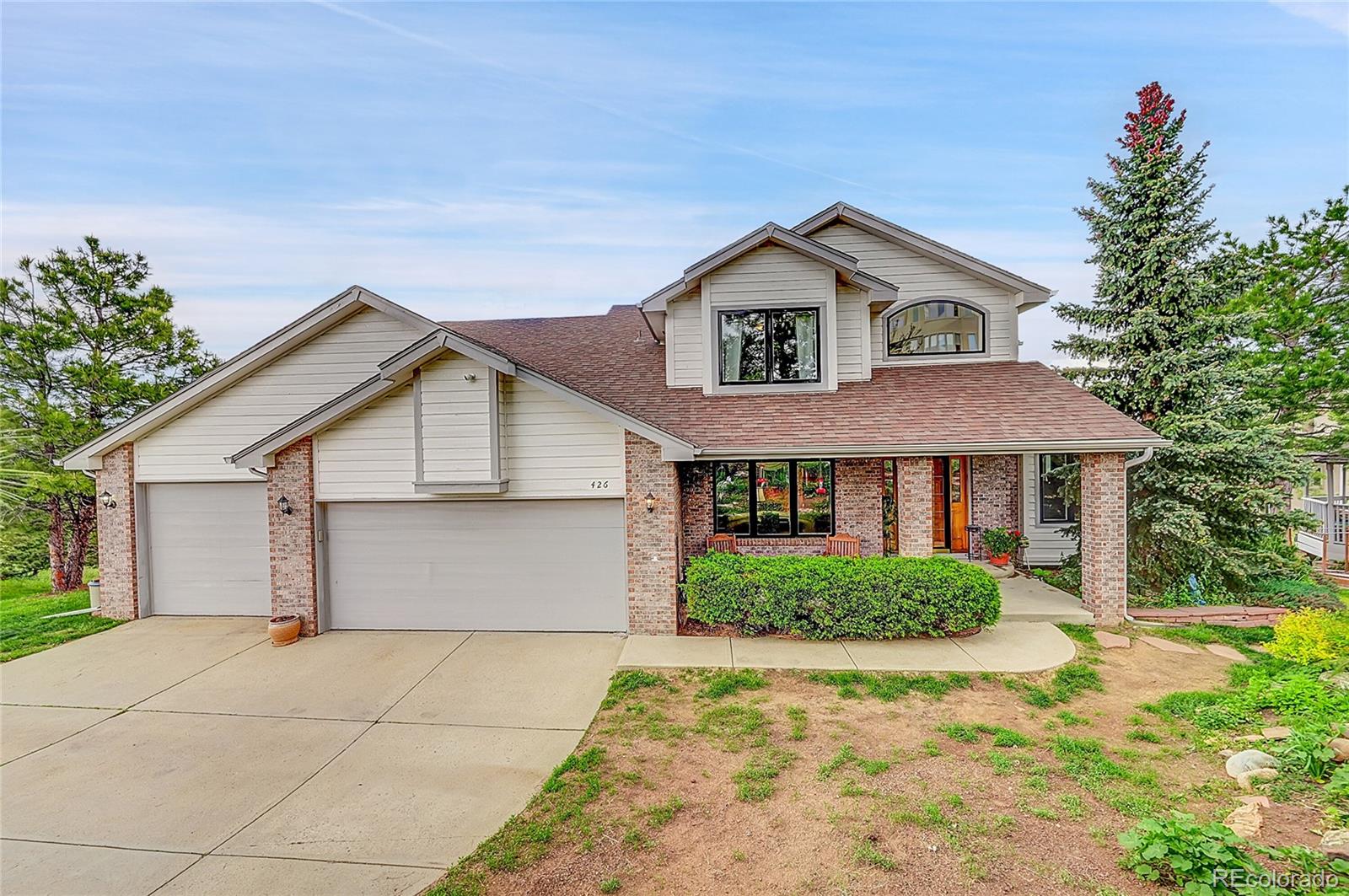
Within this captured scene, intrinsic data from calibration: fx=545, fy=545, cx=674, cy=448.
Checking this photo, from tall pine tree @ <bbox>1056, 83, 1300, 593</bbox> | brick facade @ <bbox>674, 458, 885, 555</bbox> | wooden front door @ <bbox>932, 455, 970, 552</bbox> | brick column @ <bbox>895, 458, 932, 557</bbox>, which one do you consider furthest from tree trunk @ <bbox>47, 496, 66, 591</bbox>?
tall pine tree @ <bbox>1056, 83, 1300, 593</bbox>

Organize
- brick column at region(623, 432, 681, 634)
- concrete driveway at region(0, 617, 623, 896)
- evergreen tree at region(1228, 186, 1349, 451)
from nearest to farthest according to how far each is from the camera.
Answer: concrete driveway at region(0, 617, 623, 896) < brick column at region(623, 432, 681, 634) < evergreen tree at region(1228, 186, 1349, 451)

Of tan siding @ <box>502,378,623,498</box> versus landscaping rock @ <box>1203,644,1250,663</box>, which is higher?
tan siding @ <box>502,378,623,498</box>

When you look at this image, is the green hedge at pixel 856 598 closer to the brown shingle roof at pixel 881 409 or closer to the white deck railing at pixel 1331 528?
the brown shingle roof at pixel 881 409

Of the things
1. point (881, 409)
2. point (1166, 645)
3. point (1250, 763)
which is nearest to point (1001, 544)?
point (1166, 645)

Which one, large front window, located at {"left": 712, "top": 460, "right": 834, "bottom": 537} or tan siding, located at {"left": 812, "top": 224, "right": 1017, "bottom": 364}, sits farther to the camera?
tan siding, located at {"left": 812, "top": 224, "right": 1017, "bottom": 364}

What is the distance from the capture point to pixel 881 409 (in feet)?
31.3

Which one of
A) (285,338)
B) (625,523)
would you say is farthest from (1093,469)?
(285,338)

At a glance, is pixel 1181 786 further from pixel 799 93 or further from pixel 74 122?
pixel 74 122

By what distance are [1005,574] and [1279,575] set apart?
4401 mm

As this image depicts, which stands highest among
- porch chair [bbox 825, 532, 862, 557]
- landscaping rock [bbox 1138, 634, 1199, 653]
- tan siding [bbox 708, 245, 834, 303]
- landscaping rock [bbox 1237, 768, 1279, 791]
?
tan siding [bbox 708, 245, 834, 303]

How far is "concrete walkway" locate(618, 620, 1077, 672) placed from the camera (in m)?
6.98

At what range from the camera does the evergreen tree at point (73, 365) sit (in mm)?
11016

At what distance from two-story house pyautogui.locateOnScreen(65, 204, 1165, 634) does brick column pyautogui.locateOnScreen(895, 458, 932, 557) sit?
4 cm

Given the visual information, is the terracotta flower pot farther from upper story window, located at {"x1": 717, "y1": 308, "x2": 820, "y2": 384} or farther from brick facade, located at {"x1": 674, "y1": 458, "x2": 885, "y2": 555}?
upper story window, located at {"x1": 717, "y1": 308, "x2": 820, "y2": 384}
